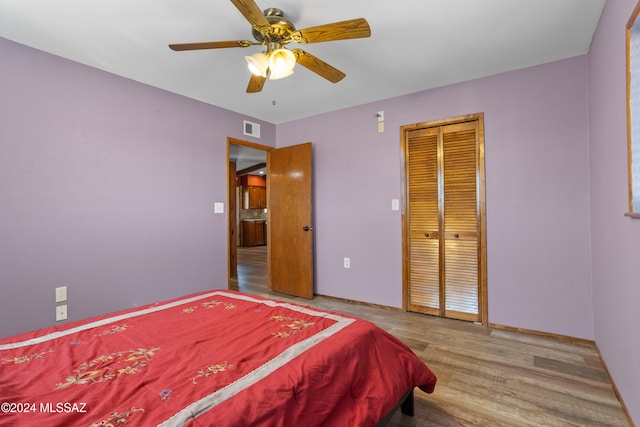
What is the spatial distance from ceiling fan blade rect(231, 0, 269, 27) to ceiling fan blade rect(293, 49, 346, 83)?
0.29 meters

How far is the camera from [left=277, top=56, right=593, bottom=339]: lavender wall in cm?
260

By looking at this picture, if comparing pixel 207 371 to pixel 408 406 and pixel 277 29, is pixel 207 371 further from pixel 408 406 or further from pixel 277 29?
pixel 277 29

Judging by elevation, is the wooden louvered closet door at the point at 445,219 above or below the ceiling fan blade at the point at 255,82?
below

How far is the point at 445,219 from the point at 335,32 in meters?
2.15

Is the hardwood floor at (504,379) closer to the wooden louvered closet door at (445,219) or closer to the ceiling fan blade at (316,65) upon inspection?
the wooden louvered closet door at (445,219)

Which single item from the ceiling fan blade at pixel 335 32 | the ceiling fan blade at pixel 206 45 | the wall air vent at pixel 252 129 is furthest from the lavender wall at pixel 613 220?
the wall air vent at pixel 252 129

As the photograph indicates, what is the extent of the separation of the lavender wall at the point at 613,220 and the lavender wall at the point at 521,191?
16 cm

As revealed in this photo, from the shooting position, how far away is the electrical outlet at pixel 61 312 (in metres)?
2.50

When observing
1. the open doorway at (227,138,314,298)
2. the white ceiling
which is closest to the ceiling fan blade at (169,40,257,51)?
the white ceiling

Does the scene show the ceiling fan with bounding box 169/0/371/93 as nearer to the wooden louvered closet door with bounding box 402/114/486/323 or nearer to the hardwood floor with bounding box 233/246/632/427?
the wooden louvered closet door with bounding box 402/114/486/323

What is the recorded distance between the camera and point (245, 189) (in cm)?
1039

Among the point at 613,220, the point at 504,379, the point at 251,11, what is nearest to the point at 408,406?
the point at 504,379

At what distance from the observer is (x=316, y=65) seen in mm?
2094

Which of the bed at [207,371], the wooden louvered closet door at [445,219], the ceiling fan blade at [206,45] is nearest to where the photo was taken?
the bed at [207,371]
